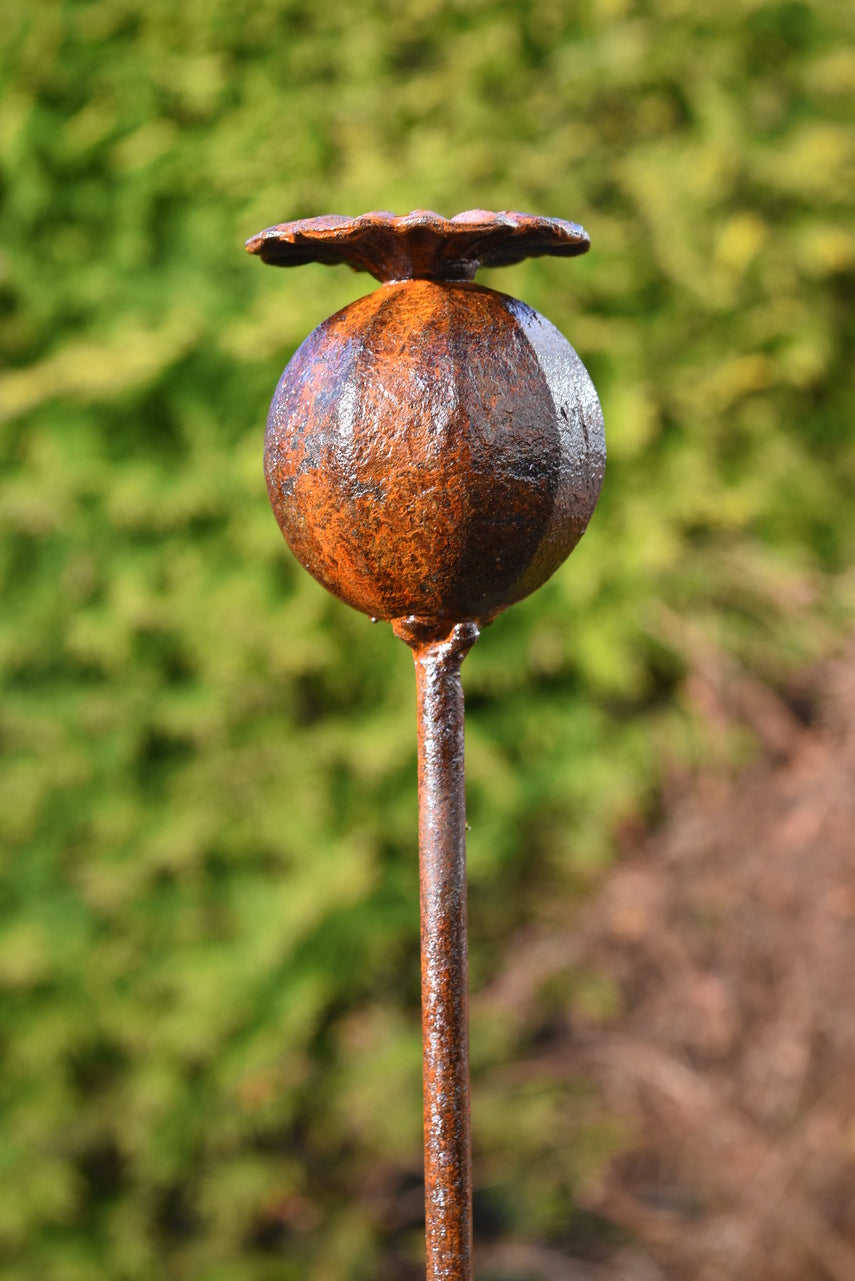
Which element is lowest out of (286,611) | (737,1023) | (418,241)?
(737,1023)

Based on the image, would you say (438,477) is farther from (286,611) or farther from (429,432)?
(286,611)

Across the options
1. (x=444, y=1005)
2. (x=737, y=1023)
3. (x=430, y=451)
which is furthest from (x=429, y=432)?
(x=737, y=1023)

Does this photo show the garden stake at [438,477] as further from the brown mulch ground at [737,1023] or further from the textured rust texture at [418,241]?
the brown mulch ground at [737,1023]

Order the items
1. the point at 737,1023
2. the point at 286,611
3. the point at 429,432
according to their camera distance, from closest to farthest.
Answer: the point at 429,432
the point at 737,1023
the point at 286,611

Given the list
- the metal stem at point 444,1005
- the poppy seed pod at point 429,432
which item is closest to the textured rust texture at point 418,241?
the poppy seed pod at point 429,432

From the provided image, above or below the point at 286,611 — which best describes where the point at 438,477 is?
below

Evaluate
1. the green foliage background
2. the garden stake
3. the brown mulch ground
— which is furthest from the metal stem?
the green foliage background

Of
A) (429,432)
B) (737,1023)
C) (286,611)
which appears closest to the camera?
(429,432)
